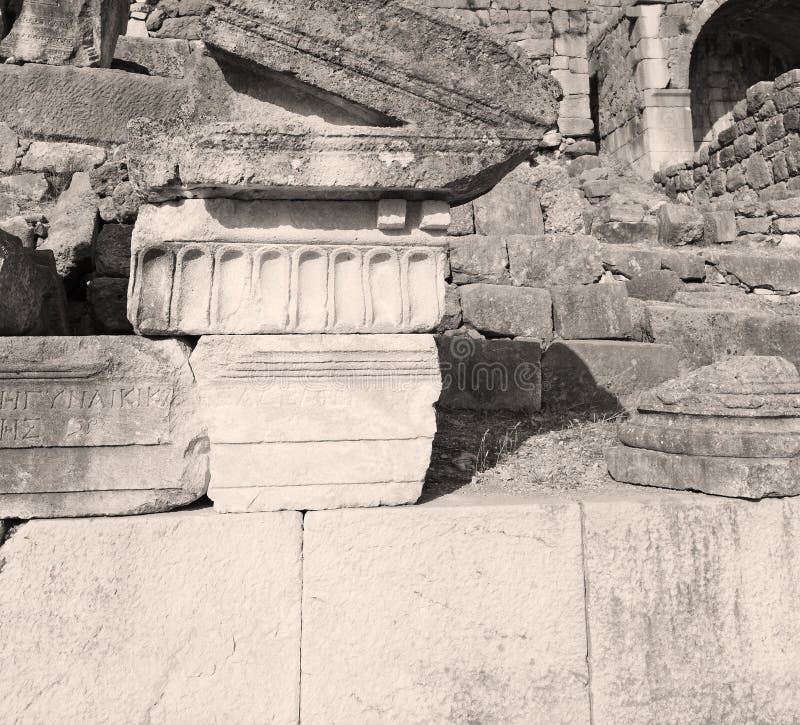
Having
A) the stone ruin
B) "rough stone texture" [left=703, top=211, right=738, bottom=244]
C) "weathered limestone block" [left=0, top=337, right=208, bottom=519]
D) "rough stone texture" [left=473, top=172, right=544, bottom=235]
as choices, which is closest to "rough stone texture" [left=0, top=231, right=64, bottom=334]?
the stone ruin

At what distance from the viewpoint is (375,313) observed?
8.51 feet

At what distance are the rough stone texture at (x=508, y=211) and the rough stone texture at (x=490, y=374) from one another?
59.9 inches

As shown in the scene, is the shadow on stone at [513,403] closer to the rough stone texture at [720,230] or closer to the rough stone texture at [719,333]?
the rough stone texture at [719,333]

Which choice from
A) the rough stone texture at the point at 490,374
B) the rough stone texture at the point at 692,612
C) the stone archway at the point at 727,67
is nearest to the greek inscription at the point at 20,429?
the rough stone texture at the point at 692,612

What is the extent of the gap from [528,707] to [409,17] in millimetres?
2338

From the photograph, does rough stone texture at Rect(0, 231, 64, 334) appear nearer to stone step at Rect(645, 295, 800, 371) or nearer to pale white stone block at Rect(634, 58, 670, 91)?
stone step at Rect(645, 295, 800, 371)

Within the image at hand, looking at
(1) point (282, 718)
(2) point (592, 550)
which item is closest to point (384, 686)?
(1) point (282, 718)

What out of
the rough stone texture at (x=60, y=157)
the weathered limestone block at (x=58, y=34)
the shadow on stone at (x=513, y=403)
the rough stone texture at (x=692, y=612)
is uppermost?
the weathered limestone block at (x=58, y=34)

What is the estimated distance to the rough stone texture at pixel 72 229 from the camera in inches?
150

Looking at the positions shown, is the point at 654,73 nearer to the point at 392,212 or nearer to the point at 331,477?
the point at 392,212

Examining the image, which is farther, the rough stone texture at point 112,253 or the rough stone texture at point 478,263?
the rough stone texture at point 478,263

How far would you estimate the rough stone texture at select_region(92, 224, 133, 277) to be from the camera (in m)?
3.83

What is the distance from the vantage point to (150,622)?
237 centimetres

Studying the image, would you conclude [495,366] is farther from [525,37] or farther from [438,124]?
[525,37]
